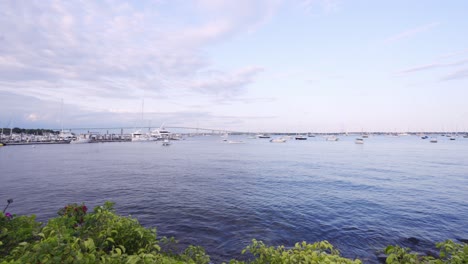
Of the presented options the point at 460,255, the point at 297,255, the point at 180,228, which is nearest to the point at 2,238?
the point at 297,255

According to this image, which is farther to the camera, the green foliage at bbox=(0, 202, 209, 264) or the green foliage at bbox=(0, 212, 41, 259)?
the green foliage at bbox=(0, 212, 41, 259)

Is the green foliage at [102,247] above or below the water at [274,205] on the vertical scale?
above

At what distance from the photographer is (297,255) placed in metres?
4.65

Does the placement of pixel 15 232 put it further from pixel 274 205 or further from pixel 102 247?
pixel 274 205

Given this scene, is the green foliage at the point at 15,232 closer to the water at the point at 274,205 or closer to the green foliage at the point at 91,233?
the green foliage at the point at 91,233

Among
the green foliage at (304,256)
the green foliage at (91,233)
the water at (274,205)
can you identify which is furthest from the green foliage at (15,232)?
the water at (274,205)

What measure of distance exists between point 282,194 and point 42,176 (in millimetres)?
33558

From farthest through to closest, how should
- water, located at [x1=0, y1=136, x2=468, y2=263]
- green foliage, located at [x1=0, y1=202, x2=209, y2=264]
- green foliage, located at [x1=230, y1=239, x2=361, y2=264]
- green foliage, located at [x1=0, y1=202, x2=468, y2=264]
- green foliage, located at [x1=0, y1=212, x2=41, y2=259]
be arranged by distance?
water, located at [x1=0, y1=136, x2=468, y2=263] < green foliage, located at [x1=0, y1=212, x2=41, y2=259] < green foliage, located at [x1=0, y1=202, x2=209, y2=264] < green foliage, located at [x1=230, y1=239, x2=361, y2=264] < green foliage, located at [x1=0, y1=202, x2=468, y2=264]

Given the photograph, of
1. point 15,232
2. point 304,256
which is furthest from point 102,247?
point 304,256

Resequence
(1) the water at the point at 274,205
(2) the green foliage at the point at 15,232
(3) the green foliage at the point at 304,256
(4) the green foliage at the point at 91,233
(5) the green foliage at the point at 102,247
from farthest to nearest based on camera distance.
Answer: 1. (1) the water at the point at 274,205
2. (2) the green foliage at the point at 15,232
3. (4) the green foliage at the point at 91,233
4. (3) the green foliage at the point at 304,256
5. (5) the green foliage at the point at 102,247

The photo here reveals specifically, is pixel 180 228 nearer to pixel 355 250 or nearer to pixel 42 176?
pixel 355 250

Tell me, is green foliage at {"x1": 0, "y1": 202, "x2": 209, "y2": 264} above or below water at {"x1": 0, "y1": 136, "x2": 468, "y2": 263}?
above

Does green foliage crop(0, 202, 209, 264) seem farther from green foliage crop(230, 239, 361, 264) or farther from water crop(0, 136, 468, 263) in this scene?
water crop(0, 136, 468, 263)

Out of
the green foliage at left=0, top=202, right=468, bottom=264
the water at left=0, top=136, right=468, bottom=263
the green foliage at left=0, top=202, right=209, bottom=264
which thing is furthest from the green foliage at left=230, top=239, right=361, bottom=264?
the water at left=0, top=136, right=468, bottom=263
